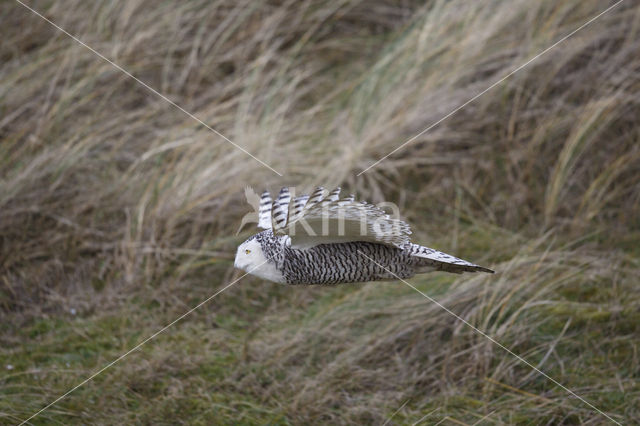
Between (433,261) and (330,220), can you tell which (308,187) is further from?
(330,220)

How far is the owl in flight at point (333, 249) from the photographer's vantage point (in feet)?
8.63

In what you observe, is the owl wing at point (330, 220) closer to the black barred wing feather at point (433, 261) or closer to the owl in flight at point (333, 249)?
the owl in flight at point (333, 249)

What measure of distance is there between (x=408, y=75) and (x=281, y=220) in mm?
3329

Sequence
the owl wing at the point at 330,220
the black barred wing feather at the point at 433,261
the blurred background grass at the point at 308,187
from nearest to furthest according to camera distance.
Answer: the owl wing at the point at 330,220 < the black barred wing feather at the point at 433,261 < the blurred background grass at the point at 308,187

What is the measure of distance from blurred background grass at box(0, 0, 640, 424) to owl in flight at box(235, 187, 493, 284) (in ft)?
4.19

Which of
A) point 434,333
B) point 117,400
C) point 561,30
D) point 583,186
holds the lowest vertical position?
point 117,400

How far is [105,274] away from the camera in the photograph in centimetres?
503

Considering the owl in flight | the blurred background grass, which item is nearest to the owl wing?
the owl in flight

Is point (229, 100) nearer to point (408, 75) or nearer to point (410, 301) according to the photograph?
point (408, 75)

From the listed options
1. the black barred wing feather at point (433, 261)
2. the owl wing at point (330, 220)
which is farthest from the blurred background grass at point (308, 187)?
the owl wing at point (330, 220)

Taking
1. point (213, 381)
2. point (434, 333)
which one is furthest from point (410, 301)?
point (213, 381)

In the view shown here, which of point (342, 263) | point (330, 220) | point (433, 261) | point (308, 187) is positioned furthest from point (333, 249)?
point (308, 187)

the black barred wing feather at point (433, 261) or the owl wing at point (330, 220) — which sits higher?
the owl wing at point (330, 220)

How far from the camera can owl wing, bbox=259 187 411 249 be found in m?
2.56
